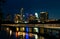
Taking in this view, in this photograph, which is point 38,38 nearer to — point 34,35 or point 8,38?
point 34,35

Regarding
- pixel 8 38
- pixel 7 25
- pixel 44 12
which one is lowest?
pixel 8 38

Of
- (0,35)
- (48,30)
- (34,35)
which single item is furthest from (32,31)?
(0,35)

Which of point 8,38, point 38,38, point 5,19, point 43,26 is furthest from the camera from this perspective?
point 5,19

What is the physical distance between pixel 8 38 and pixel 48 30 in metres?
1.35

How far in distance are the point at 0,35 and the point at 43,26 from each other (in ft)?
4.35

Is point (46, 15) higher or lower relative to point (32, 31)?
higher

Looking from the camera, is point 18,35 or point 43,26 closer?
point 43,26

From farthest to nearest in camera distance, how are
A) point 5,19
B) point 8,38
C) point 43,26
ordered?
point 5,19, point 8,38, point 43,26

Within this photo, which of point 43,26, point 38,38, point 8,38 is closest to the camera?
point 43,26

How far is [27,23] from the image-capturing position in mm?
5156

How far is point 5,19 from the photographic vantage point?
6000 mm

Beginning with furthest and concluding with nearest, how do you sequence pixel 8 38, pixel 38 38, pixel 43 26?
pixel 8 38 → pixel 38 38 → pixel 43 26

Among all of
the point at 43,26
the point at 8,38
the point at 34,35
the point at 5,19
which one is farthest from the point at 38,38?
the point at 5,19

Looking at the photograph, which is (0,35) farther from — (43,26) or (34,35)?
(43,26)
